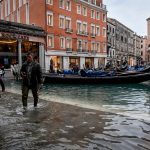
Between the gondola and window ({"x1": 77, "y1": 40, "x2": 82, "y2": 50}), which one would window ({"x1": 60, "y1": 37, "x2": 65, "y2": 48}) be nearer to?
window ({"x1": 77, "y1": 40, "x2": 82, "y2": 50})

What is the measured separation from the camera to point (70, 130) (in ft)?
18.9

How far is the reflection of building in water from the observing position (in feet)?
104

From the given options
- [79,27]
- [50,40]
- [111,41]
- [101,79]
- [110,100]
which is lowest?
[110,100]

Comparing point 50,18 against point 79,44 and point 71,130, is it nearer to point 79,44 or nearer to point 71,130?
point 79,44

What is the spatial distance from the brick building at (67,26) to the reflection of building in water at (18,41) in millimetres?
1497

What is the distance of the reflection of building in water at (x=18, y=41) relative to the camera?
31.8 metres

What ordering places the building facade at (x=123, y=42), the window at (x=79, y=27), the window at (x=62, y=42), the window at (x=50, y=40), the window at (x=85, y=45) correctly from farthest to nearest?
the building facade at (x=123, y=42) < the window at (x=85, y=45) < the window at (x=79, y=27) < the window at (x=62, y=42) < the window at (x=50, y=40)

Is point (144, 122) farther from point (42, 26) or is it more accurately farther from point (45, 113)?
point (42, 26)

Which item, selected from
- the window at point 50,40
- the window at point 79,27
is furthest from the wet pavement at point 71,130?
the window at point 79,27

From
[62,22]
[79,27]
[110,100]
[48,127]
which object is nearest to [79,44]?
[79,27]

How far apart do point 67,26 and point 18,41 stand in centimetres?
1099

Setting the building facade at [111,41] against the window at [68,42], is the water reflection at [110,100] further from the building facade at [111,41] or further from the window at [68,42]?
the building facade at [111,41]

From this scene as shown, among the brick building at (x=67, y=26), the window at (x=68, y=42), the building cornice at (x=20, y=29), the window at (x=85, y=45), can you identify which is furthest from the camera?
the window at (x=85, y=45)

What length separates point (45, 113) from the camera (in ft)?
25.3
